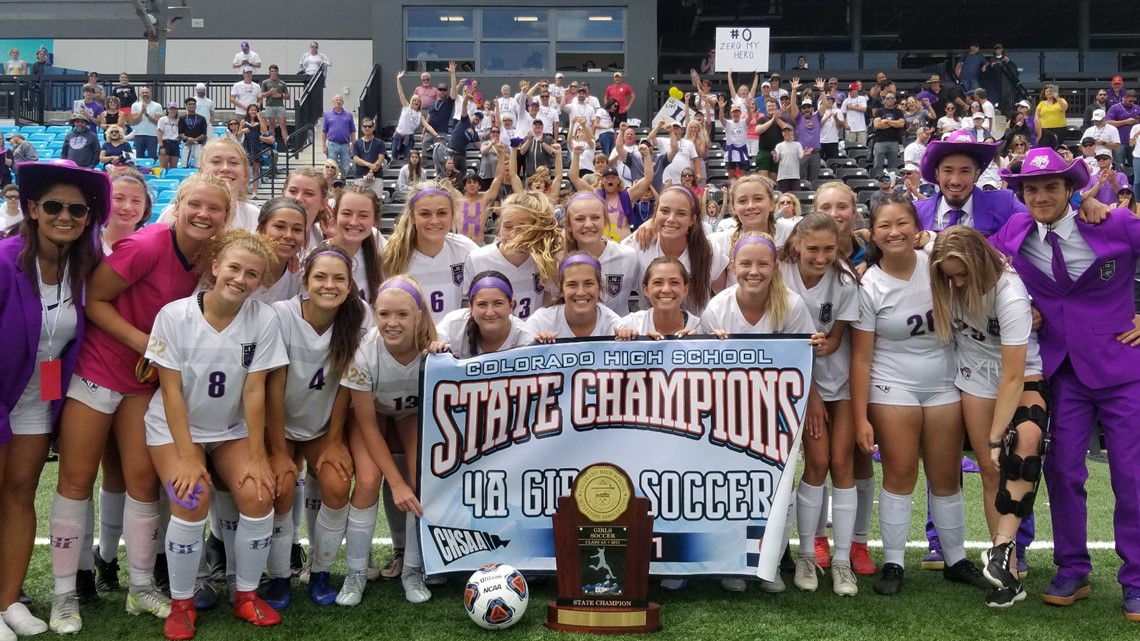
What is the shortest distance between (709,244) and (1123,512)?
242 cm

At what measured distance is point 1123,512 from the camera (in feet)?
15.3

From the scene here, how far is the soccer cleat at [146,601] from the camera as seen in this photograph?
4.56 m

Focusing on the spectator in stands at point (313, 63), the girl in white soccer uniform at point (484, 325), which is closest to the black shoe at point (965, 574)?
the girl in white soccer uniform at point (484, 325)

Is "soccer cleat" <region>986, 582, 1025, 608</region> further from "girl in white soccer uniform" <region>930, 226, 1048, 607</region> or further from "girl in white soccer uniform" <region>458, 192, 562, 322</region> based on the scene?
"girl in white soccer uniform" <region>458, 192, 562, 322</region>

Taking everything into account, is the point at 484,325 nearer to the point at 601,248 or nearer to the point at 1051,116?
the point at 601,248

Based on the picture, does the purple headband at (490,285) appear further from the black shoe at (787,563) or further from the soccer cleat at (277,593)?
the black shoe at (787,563)

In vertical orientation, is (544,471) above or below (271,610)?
above

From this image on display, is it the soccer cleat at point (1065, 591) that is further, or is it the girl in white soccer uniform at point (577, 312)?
the girl in white soccer uniform at point (577, 312)

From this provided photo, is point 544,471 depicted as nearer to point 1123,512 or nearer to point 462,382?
point 462,382

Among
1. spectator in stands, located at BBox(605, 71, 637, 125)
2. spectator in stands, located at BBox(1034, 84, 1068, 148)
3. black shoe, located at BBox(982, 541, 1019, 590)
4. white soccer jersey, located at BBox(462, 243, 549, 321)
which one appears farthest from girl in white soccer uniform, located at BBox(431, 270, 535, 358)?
spectator in stands, located at BBox(1034, 84, 1068, 148)

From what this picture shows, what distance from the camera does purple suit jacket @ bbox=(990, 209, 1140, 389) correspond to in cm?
470

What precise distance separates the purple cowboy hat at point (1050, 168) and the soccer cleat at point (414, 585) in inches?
135

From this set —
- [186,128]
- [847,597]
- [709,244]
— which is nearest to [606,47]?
[186,128]

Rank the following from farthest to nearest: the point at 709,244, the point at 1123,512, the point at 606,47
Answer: the point at 606,47, the point at 709,244, the point at 1123,512
